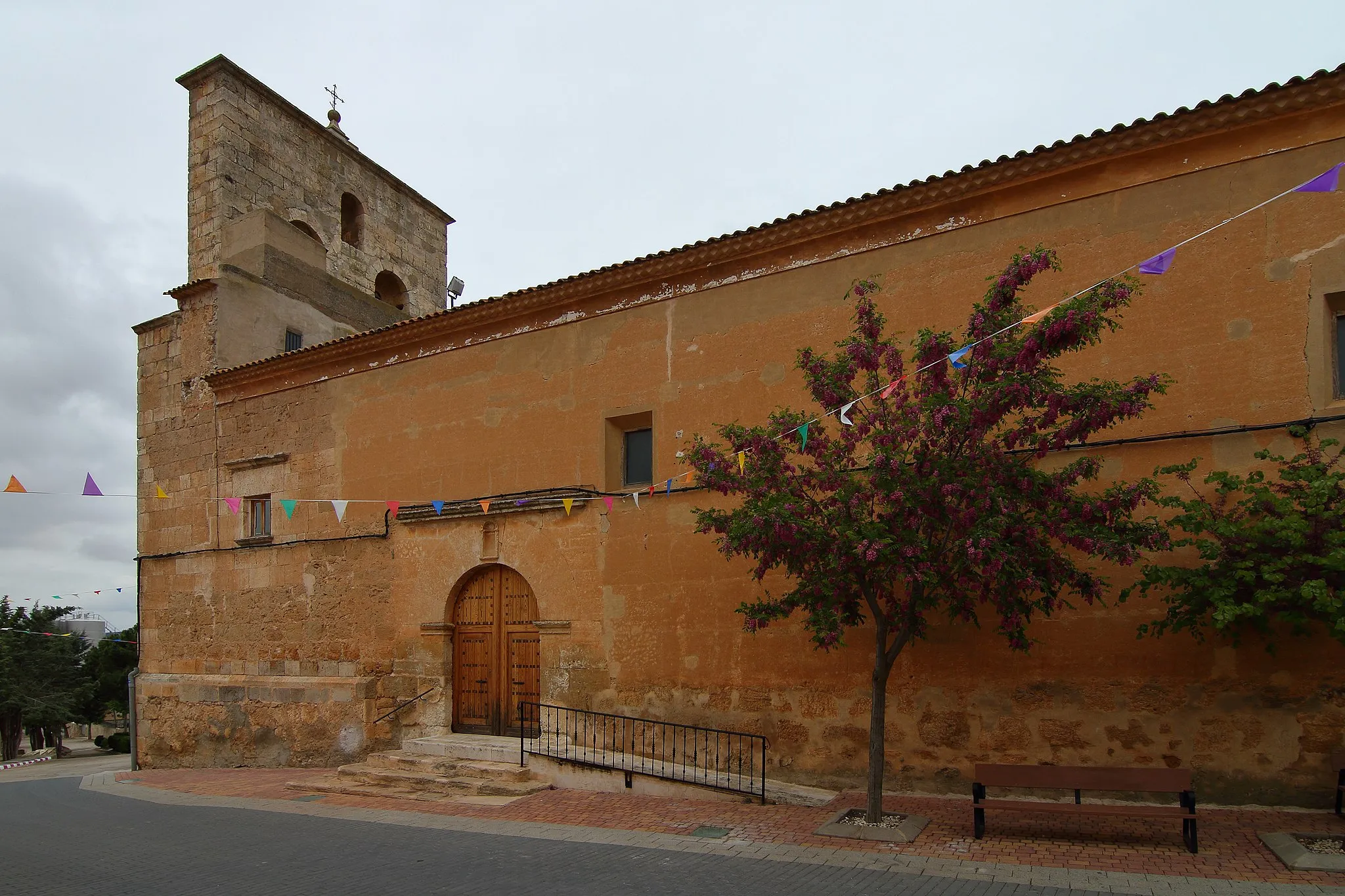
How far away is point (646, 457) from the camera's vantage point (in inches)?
468

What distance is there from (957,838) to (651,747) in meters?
4.10

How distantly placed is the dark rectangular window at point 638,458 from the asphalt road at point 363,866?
4.70 metres

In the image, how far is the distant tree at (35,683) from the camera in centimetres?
2931

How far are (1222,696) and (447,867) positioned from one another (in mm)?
6692

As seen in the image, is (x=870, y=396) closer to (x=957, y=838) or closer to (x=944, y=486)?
(x=944, y=486)

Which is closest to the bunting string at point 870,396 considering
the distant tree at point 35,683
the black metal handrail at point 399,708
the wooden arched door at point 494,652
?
the wooden arched door at point 494,652

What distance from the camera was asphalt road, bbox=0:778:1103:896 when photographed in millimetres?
6812

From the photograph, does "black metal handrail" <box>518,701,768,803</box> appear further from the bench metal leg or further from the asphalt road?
the bench metal leg

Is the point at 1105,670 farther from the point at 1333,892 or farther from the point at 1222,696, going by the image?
the point at 1333,892

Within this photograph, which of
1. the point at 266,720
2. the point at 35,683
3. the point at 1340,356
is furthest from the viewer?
the point at 35,683

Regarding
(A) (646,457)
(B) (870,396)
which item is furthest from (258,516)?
(B) (870,396)

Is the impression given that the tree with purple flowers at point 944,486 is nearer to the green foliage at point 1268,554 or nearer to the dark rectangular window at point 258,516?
the green foliage at point 1268,554

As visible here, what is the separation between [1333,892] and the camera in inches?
233

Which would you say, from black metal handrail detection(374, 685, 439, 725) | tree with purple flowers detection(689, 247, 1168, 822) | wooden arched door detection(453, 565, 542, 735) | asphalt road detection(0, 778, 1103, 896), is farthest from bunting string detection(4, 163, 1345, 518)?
asphalt road detection(0, 778, 1103, 896)
